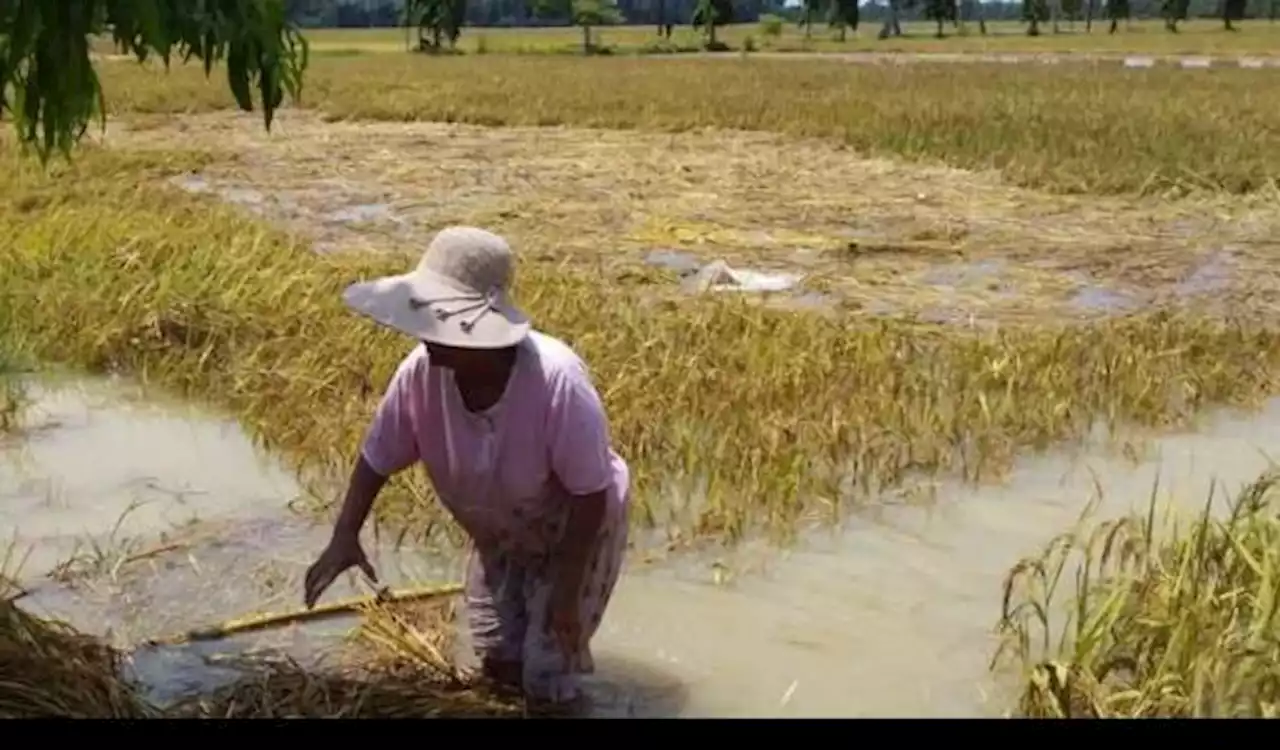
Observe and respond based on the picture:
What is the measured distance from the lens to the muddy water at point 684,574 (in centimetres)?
334

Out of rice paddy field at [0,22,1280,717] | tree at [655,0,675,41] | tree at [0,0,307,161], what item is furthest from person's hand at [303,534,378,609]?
tree at [655,0,675,41]

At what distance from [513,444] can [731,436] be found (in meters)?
1.99

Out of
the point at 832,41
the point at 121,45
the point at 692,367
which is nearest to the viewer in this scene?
the point at 121,45

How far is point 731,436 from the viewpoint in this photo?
476 centimetres

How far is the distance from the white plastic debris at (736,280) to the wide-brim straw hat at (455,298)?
4793mm

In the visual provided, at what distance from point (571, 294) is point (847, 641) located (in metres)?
3.47

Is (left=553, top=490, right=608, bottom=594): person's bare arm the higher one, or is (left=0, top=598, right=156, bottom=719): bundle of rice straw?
(left=553, top=490, right=608, bottom=594): person's bare arm

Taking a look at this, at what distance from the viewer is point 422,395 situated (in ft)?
9.50

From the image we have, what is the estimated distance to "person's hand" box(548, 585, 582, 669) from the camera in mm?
2871

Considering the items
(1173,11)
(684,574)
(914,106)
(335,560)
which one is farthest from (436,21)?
(335,560)

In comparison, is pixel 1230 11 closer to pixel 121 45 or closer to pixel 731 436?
pixel 731 436

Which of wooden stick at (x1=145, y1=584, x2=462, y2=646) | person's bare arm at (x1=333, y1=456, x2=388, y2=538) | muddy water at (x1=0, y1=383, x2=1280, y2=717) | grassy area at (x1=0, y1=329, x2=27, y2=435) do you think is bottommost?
muddy water at (x1=0, y1=383, x2=1280, y2=717)

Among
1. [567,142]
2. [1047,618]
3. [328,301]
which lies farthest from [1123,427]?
[567,142]

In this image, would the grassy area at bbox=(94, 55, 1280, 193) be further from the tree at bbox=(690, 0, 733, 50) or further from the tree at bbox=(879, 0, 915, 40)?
the tree at bbox=(879, 0, 915, 40)
